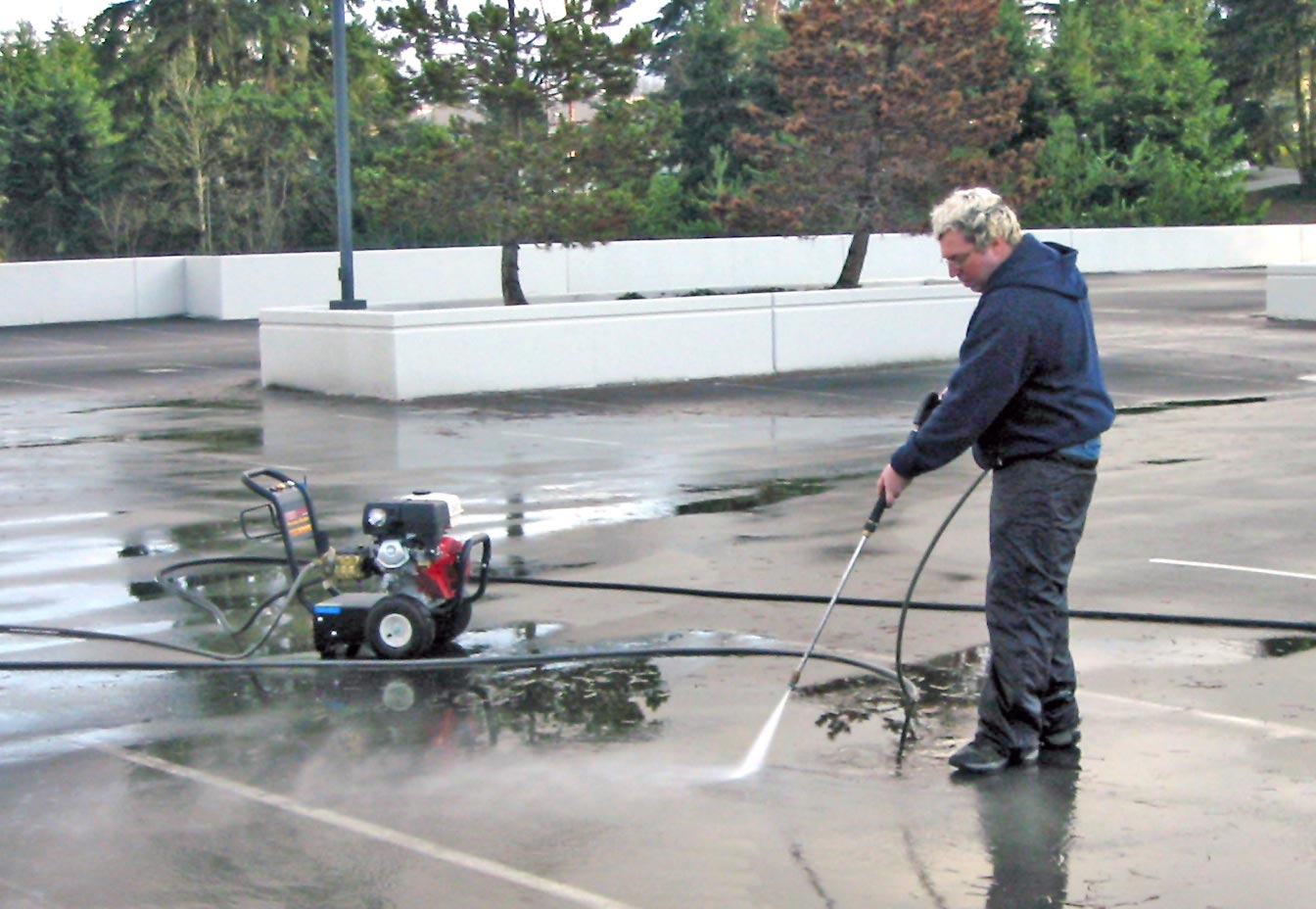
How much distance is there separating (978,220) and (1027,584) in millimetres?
1172

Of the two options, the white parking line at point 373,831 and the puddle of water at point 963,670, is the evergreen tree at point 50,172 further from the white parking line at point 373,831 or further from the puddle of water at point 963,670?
the white parking line at point 373,831

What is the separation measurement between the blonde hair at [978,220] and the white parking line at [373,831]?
2.41 m

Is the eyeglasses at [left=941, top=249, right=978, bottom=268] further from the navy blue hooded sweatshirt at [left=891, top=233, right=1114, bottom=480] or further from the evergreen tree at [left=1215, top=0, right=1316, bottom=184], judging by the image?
the evergreen tree at [left=1215, top=0, right=1316, bottom=184]

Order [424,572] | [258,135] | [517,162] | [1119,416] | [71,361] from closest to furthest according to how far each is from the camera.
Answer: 1. [424,572]
2. [1119,416]
3. [517,162]
4. [71,361]
5. [258,135]

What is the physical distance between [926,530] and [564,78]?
542 inches

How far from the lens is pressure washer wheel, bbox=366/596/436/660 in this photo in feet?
24.8

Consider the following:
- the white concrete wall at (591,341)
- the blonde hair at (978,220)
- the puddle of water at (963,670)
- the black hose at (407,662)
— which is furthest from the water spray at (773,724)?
the white concrete wall at (591,341)

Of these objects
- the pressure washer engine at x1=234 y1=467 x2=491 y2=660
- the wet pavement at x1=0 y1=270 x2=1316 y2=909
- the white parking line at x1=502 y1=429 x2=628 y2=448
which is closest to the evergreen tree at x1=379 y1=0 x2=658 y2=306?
the white parking line at x1=502 y1=429 x2=628 y2=448

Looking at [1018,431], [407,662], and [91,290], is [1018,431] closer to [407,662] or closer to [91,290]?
[407,662]

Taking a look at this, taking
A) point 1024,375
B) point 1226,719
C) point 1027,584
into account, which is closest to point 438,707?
point 1027,584

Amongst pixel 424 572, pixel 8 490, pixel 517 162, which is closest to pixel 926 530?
pixel 424 572

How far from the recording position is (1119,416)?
17016mm

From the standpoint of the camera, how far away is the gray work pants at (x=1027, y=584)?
5914 mm

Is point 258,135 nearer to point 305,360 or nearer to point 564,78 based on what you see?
point 564,78
